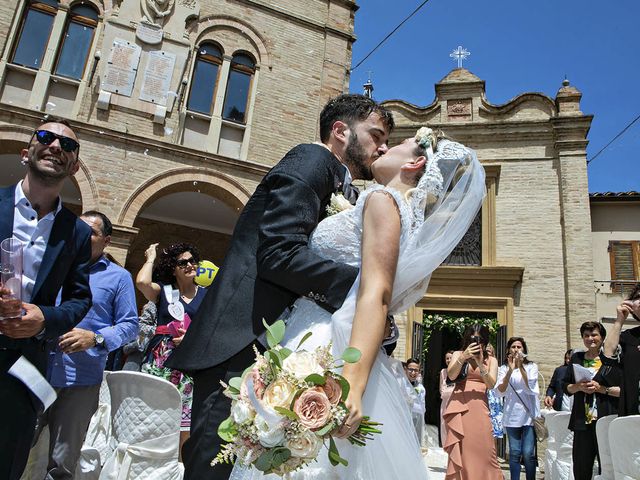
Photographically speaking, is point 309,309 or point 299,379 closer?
point 299,379

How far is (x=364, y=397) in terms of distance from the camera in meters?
1.79

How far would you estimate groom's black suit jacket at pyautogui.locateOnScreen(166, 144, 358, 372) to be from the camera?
185 cm

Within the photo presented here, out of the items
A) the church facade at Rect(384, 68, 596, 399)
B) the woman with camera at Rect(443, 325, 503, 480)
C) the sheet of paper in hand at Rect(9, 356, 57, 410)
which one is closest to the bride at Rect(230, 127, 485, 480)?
the sheet of paper in hand at Rect(9, 356, 57, 410)

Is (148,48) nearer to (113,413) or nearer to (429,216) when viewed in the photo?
(113,413)

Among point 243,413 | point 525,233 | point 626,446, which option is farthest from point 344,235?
point 525,233

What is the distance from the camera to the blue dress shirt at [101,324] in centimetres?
364

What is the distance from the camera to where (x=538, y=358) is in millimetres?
12688

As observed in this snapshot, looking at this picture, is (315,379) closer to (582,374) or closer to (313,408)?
(313,408)

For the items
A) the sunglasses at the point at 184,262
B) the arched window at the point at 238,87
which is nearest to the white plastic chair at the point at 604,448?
the sunglasses at the point at 184,262

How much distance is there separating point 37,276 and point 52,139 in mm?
774

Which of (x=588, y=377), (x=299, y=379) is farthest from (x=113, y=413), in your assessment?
(x=588, y=377)

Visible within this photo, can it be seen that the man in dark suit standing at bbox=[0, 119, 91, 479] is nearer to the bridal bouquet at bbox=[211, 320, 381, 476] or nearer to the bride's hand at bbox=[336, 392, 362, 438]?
the bridal bouquet at bbox=[211, 320, 381, 476]

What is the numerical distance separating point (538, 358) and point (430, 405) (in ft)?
15.2

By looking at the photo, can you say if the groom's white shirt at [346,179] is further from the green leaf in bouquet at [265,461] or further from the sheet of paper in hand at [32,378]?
the sheet of paper in hand at [32,378]
